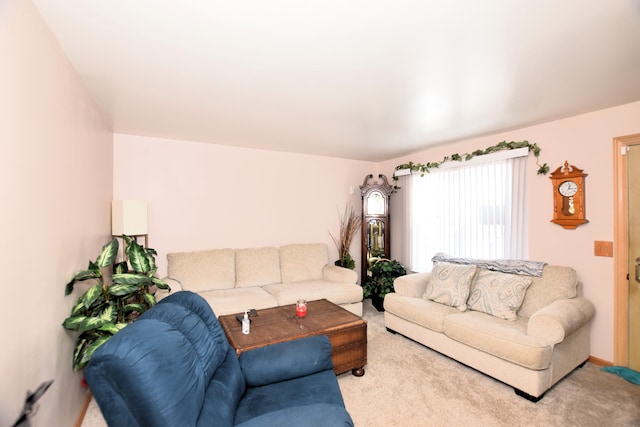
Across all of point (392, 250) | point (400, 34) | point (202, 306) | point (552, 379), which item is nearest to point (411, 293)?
point (552, 379)

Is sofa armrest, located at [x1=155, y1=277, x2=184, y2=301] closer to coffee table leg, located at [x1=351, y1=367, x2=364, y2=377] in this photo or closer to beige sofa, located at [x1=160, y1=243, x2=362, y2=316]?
beige sofa, located at [x1=160, y1=243, x2=362, y2=316]

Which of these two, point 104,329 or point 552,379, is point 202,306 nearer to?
point 104,329

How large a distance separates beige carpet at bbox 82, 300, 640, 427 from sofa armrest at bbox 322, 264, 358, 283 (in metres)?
1.23

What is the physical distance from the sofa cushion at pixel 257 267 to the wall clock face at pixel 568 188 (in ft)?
10.9

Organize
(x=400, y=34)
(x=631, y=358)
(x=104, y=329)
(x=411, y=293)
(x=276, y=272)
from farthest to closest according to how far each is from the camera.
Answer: (x=276, y=272) → (x=411, y=293) → (x=631, y=358) → (x=104, y=329) → (x=400, y=34)

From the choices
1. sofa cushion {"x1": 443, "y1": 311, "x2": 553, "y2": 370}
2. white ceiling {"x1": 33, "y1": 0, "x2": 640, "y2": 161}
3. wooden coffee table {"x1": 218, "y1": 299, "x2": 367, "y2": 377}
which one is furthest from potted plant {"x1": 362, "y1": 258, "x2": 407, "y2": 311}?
white ceiling {"x1": 33, "y1": 0, "x2": 640, "y2": 161}

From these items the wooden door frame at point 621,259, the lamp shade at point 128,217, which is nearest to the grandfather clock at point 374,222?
the wooden door frame at point 621,259

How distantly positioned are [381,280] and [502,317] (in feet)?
5.47

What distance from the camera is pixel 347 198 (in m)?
4.96

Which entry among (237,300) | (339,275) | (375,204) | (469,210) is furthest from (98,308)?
(469,210)

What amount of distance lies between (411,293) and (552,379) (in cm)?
137

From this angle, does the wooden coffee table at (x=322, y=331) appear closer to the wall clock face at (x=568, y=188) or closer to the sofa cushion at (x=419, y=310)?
the sofa cushion at (x=419, y=310)

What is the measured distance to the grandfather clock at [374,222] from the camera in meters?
4.54

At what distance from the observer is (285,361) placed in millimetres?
1711
